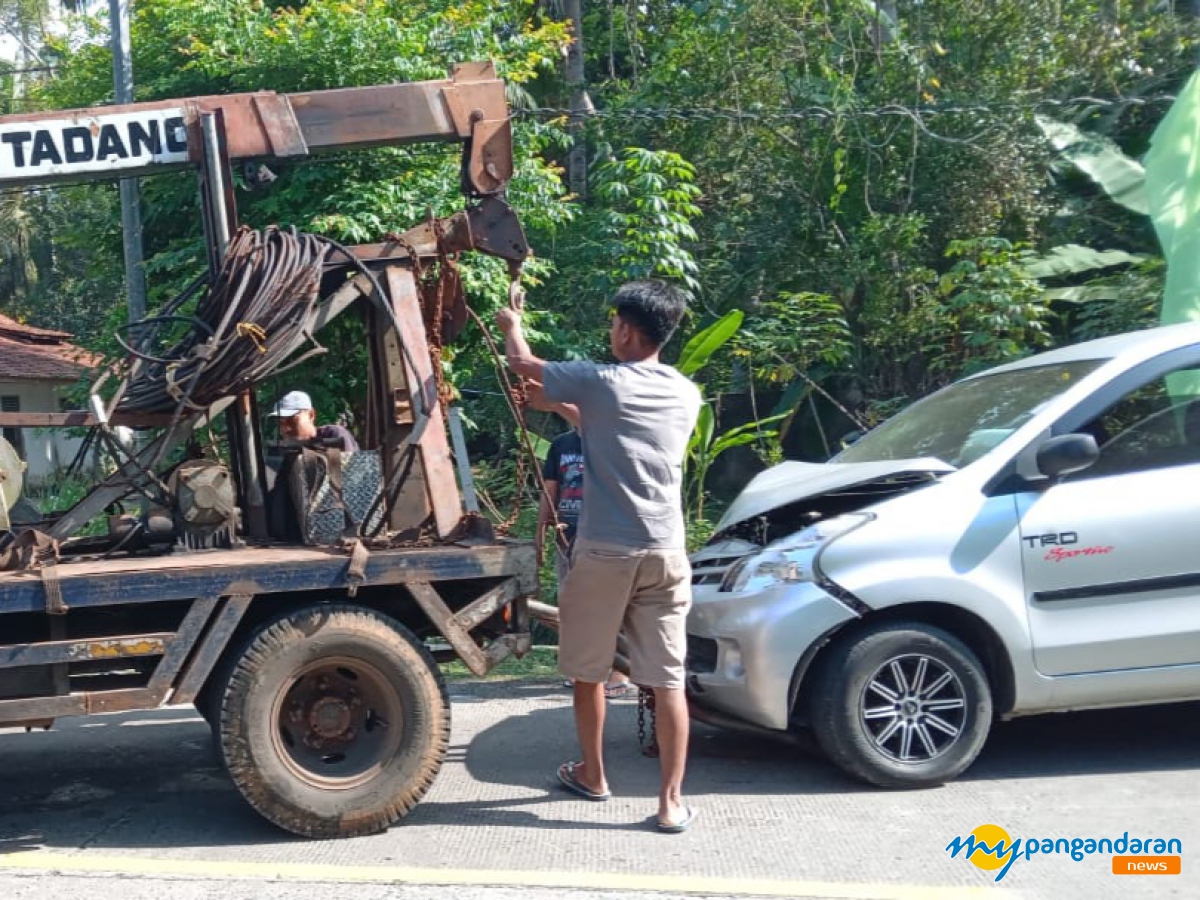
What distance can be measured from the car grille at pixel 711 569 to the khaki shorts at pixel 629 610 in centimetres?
78

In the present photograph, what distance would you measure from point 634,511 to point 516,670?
3497 mm

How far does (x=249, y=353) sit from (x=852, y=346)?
8.41m

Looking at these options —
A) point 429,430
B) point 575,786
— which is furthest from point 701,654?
point 429,430

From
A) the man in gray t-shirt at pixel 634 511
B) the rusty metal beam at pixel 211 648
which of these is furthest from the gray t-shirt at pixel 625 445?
the rusty metal beam at pixel 211 648

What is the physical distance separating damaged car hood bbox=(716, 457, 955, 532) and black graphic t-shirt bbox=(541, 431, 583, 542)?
1.29 meters

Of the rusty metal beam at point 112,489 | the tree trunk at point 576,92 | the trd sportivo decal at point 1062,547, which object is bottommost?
the trd sportivo decal at point 1062,547

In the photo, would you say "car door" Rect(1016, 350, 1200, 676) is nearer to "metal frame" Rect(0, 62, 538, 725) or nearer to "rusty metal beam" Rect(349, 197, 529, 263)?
"metal frame" Rect(0, 62, 538, 725)

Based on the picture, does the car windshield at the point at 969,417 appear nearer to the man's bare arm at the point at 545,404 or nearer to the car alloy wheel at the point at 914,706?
the car alloy wheel at the point at 914,706

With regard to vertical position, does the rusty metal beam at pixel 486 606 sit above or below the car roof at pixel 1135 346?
below

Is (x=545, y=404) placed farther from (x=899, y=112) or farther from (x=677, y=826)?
(x=899, y=112)

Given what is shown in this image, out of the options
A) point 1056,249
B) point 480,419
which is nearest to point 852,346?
point 1056,249

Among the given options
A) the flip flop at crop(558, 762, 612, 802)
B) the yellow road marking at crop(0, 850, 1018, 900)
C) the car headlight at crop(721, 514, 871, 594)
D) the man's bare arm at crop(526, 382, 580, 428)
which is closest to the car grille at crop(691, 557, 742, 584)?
the car headlight at crop(721, 514, 871, 594)
